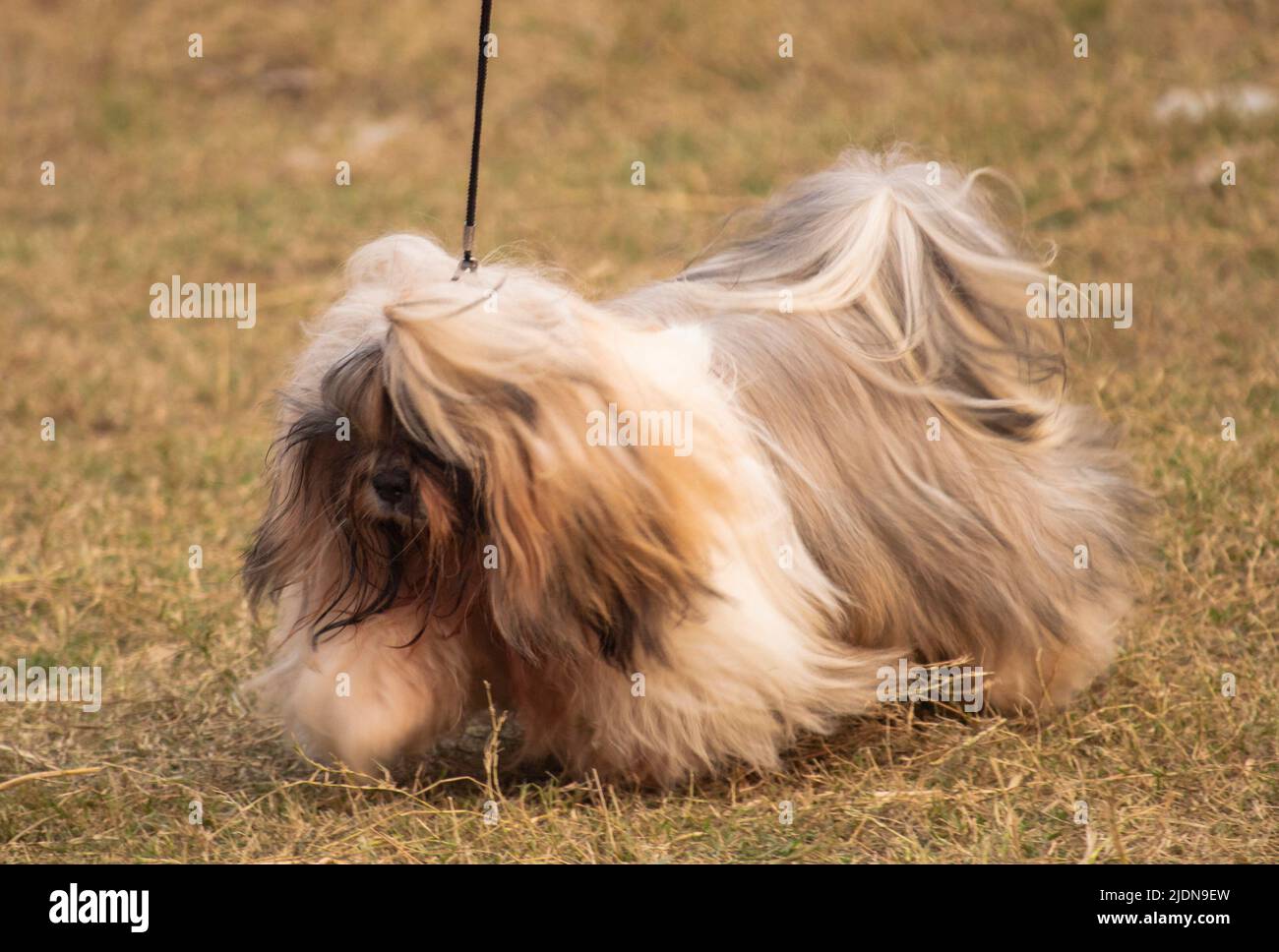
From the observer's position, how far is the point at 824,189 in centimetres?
372

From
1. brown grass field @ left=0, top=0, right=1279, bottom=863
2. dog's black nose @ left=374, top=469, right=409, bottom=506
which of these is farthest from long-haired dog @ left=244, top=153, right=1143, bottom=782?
brown grass field @ left=0, top=0, right=1279, bottom=863

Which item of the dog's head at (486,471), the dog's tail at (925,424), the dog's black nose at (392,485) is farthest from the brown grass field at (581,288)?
the dog's black nose at (392,485)

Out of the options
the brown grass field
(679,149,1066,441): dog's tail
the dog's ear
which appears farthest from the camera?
(679,149,1066,441): dog's tail

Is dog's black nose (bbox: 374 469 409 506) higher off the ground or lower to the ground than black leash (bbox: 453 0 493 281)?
lower

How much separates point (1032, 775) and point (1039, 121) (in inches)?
196

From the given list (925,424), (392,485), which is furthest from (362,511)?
(925,424)

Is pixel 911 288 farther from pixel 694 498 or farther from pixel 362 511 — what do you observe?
pixel 362 511

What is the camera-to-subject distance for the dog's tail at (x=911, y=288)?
3.49 meters

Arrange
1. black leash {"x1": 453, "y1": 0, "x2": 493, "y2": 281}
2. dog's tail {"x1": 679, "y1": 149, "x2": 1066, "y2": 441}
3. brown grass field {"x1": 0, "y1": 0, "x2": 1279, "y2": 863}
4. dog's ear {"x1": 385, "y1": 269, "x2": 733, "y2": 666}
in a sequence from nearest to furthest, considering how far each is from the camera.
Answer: dog's ear {"x1": 385, "y1": 269, "x2": 733, "y2": 666}, black leash {"x1": 453, "y1": 0, "x2": 493, "y2": 281}, brown grass field {"x1": 0, "y1": 0, "x2": 1279, "y2": 863}, dog's tail {"x1": 679, "y1": 149, "x2": 1066, "y2": 441}

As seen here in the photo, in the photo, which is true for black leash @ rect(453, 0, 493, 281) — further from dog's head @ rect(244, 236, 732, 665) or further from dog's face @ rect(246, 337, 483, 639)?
dog's face @ rect(246, 337, 483, 639)

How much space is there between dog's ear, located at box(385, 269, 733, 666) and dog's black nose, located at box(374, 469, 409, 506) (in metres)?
0.08

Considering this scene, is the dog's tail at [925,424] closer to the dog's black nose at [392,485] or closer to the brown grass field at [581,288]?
the brown grass field at [581,288]

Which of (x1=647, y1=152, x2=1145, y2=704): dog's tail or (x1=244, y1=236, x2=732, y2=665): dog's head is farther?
(x1=647, y1=152, x2=1145, y2=704): dog's tail

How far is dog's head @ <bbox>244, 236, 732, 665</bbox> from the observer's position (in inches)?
111
